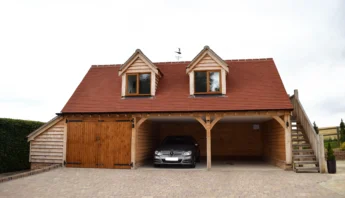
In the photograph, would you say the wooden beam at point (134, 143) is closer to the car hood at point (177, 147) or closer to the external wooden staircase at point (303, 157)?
the car hood at point (177, 147)

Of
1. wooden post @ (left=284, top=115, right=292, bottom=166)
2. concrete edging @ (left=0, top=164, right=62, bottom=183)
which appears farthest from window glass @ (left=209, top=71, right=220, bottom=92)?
concrete edging @ (left=0, top=164, right=62, bottom=183)

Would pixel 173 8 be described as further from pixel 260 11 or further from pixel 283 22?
pixel 283 22

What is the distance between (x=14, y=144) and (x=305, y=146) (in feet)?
43.0

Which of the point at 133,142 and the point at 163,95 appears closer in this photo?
the point at 133,142

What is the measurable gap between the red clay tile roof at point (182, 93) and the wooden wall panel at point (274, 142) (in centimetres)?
146

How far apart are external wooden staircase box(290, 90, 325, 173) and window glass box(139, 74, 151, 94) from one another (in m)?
7.05

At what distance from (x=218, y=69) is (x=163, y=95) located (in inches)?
114

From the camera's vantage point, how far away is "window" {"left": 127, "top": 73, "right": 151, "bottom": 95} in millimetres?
14555

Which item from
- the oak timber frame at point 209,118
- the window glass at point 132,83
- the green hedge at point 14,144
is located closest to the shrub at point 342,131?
the oak timber frame at point 209,118

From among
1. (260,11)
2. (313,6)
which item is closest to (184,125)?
(260,11)

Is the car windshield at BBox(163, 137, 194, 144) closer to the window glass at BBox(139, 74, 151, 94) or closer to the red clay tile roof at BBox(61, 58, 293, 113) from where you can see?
the red clay tile roof at BBox(61, 58, 293, 113)

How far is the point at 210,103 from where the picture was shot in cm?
1341

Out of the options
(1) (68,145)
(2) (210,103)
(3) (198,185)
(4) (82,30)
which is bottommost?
Result: (3) (198,185)

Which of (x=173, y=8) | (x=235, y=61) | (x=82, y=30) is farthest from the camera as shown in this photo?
(x=235, y=61)
